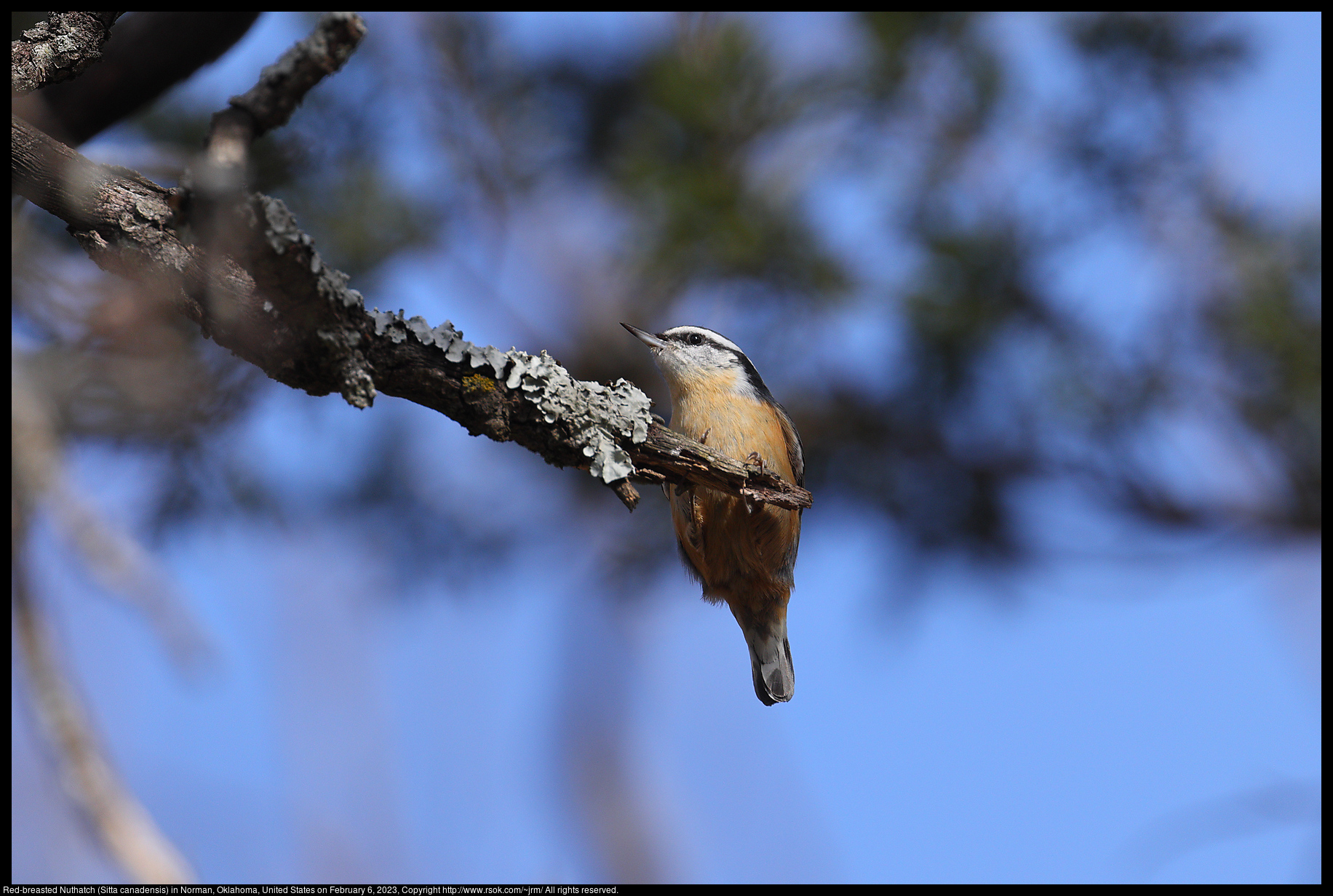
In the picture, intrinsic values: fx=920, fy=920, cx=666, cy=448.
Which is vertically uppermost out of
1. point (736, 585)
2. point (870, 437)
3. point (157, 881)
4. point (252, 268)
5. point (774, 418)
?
point (870, 437)

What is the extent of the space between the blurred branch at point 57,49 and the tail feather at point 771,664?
2.10 metres

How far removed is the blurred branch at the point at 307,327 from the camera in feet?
3.81

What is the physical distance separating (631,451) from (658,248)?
202 centimetres

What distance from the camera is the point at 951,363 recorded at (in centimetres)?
362

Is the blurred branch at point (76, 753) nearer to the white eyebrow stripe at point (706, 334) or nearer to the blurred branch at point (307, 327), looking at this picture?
the blurred branch at point (307, 327)

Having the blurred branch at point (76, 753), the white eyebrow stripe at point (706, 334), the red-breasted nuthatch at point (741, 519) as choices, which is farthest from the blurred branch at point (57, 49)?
the white eyebrow stripe at point (706, 334)

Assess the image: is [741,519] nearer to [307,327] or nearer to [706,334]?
[706,334]

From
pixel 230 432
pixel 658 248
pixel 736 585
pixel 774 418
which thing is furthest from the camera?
pixel 658 248

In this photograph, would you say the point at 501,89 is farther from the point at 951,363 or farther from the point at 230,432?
the point at 951,363

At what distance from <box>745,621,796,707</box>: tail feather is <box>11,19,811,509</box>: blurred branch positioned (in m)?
1.21

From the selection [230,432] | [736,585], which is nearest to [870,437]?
[736,585]

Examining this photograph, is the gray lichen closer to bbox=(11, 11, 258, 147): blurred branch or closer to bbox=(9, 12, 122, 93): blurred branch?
bbox=(9, 12, 122, 93): blurred branch

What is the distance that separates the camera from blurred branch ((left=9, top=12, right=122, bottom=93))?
5.53 ft

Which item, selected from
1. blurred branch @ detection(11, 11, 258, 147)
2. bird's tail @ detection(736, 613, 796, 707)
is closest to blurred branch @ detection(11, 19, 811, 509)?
blurred branch @ detection(11, 11, 258, 147)
